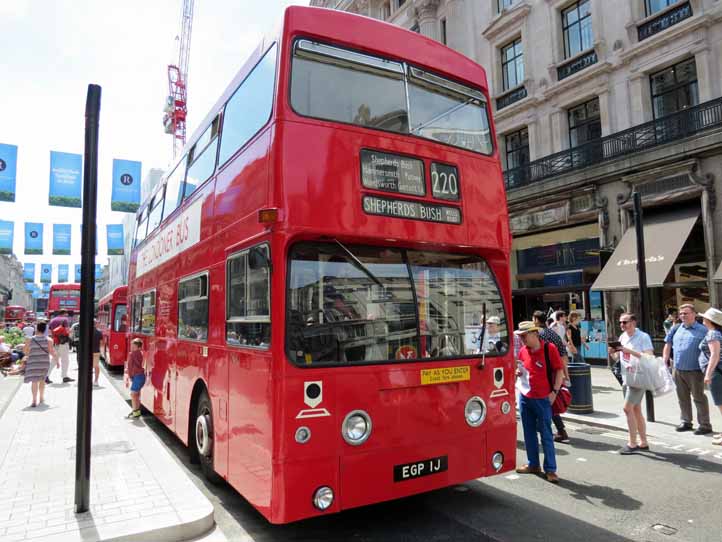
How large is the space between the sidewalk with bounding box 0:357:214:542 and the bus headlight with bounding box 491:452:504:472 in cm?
259

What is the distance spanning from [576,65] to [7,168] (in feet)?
68.5

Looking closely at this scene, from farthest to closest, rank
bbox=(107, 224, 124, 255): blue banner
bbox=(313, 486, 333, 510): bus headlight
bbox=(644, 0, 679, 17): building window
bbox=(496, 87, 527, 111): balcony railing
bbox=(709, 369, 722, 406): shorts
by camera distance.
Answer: bbox=(107, 224, 124, 255): blue banner
bbox=(496, 87, 527, 111): balcony railing
bbox=(644, 0, 679, 17): building window
bbox=(709, 369, 722, 406): shorts
bbox=(313, 486, 333, 510): bus headlight

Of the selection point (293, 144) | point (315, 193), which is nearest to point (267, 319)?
point (315, 193)

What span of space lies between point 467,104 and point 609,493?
171 inches

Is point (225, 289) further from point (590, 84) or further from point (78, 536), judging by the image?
point (590, 84)

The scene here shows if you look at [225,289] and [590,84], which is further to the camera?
[590,84]

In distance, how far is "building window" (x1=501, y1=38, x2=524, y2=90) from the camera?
71.9 ft

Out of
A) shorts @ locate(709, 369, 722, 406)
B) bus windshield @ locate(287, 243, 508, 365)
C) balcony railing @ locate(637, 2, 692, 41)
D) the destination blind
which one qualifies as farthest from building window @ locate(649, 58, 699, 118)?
bus windshield @ locate(287, 243, 508, 365)

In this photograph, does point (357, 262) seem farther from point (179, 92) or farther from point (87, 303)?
point (179, 92)

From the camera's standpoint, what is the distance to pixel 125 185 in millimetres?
23016

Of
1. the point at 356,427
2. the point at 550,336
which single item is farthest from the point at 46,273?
the point at 356,427

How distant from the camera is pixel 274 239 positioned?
13.5 feet

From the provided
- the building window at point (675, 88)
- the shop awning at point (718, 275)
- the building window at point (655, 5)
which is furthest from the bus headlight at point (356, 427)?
Result: the building window at point (655, 5)

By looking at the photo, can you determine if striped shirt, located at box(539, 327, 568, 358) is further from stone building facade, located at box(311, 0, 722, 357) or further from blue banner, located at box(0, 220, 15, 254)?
blue banner, located at box(0, 220, 15, 254)
